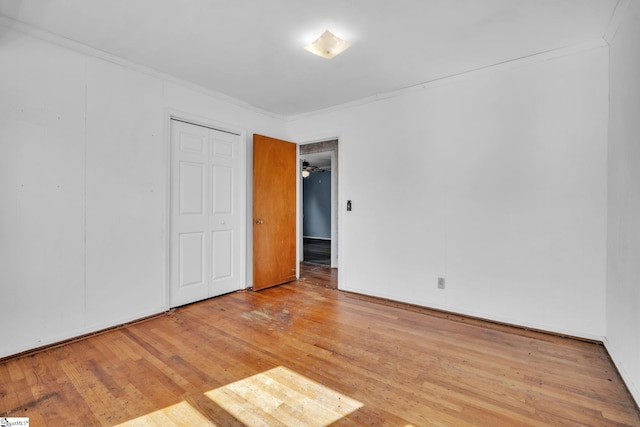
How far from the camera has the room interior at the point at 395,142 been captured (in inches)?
85.0

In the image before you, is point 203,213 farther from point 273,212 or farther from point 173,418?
point 173,418

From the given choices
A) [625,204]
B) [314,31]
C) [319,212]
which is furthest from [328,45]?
[319,212]

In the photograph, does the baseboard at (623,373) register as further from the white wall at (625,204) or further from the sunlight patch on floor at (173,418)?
the sunlight patch on floor at (173,418)

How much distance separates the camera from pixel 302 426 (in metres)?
1.54

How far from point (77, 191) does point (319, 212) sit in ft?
26.2

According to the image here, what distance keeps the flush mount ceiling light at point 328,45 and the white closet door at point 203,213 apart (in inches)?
70.1

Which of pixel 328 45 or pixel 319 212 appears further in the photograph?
pixel 319 212

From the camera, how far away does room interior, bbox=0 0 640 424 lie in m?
2.16

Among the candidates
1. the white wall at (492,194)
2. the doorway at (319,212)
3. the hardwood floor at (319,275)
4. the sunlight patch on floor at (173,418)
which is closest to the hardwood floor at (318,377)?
the sunlight patch on floor at (173,418)

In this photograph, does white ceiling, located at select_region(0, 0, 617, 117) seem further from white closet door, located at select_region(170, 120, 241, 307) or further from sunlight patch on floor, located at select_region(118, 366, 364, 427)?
sunlight patch on floor, located at select_region(118, 366, 364, 427)

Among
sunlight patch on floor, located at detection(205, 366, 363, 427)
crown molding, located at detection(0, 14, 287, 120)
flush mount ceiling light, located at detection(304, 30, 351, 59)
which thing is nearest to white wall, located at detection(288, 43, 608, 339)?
flush mount ceiling light, located at detection(304, 30, 351, 59)

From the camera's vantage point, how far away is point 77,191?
2.55m

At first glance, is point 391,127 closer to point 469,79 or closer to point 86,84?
point 469,79

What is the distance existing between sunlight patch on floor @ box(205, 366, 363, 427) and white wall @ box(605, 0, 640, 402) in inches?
70.6
